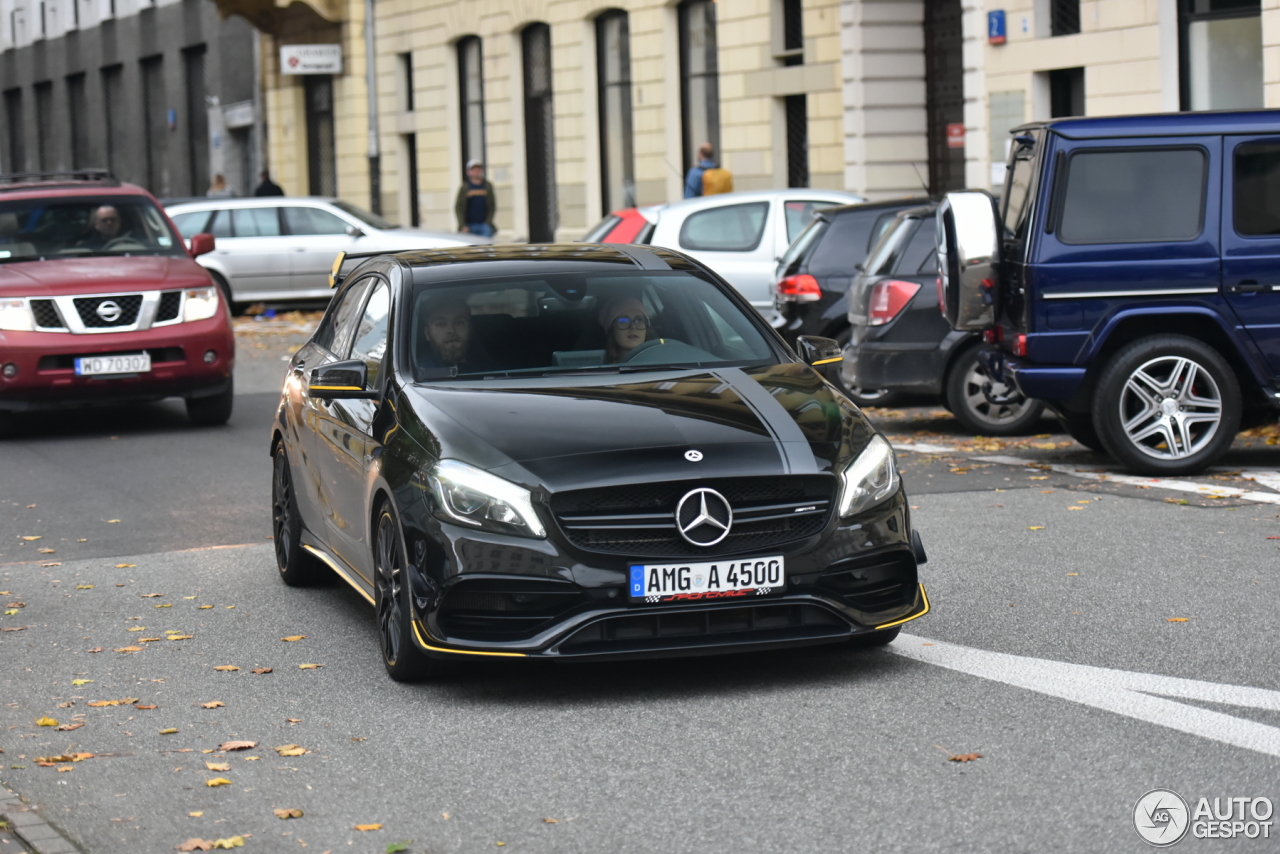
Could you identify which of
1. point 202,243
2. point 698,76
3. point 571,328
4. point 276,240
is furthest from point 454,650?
point 698,76

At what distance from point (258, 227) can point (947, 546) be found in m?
19.1

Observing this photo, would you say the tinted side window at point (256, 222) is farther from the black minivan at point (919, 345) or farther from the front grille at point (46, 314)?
the black minivan at point (919, 345)

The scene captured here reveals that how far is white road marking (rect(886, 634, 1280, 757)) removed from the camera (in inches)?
220

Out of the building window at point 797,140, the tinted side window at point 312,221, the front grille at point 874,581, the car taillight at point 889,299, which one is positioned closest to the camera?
the front grille at point 874,581

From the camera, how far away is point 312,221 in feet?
88.2

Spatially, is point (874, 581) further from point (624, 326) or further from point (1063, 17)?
point (1063, 17)

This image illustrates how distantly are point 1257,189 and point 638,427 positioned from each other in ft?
18.9

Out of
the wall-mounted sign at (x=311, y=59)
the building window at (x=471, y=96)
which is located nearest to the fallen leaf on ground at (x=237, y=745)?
the building window at (x=471, y=96)

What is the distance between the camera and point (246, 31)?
1731 inches

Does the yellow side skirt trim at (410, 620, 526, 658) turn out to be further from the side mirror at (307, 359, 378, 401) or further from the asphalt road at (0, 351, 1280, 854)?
the side mirror at (307, 359, 378, 401)

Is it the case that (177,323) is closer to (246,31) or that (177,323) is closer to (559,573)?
(559,573)

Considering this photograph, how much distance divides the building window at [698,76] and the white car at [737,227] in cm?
1203

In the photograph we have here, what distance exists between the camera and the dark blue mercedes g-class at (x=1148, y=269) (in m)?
Result: 10.8

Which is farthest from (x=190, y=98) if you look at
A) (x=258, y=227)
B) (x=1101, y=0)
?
(x=1101, y=0)
